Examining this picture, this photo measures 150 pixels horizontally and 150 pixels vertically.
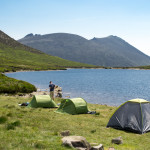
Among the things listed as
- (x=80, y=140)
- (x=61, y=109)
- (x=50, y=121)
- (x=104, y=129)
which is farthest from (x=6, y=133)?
(x=61, y=109)

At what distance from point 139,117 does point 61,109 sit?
347 inches

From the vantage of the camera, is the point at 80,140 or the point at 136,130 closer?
the point at 80,140

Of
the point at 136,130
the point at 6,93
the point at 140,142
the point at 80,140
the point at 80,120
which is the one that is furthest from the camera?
the point at 6,93

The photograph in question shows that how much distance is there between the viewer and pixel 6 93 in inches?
1471

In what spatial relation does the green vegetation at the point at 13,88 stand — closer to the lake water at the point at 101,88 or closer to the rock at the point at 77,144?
the lake water at the point at 101,88

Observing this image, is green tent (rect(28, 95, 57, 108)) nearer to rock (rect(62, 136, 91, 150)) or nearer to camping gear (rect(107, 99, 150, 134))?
camping gear (rect(107, 99, 150, 134))

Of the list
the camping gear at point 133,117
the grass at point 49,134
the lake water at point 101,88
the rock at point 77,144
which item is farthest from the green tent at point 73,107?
the lake water at point 101,88

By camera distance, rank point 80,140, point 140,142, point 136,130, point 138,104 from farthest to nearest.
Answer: point 138,104 → point 136,130 → point 140,142 → point 80,140

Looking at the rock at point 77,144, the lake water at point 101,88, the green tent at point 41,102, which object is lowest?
the lake water at point 101,88

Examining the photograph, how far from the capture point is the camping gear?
16500 mm

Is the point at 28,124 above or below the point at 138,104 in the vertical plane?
below

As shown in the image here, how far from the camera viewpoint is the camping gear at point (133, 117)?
16.5 meters

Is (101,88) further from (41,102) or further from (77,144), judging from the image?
(77,144)

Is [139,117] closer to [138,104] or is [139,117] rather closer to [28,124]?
[138,104]
